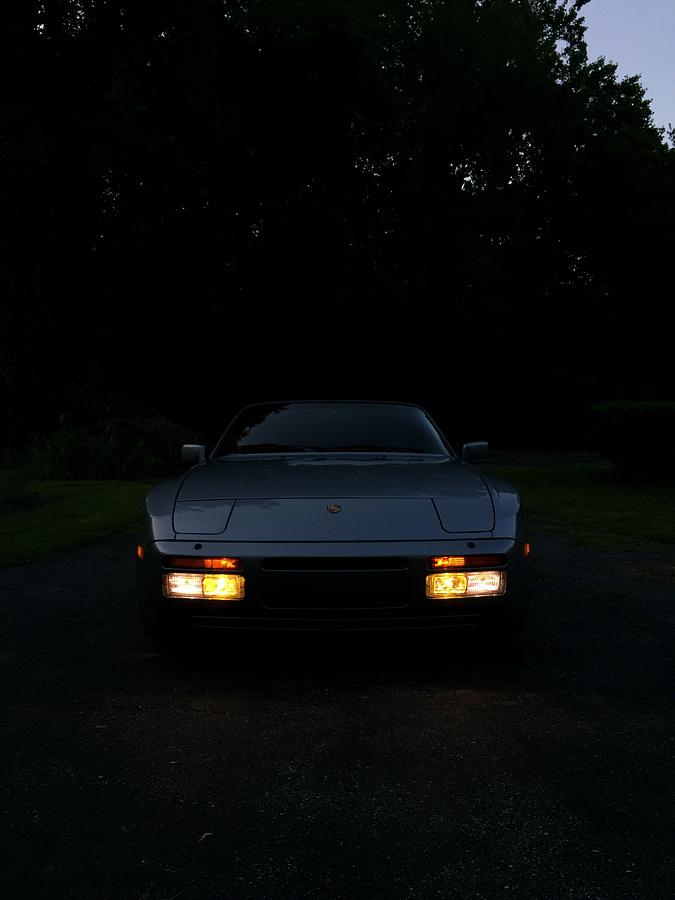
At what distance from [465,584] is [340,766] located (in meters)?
1.04

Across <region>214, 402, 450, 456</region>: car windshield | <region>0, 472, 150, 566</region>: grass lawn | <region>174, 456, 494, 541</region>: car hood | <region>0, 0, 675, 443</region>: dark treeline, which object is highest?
<region>0, 0, 675, 443</region>: dark treeline

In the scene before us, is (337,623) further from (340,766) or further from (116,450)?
(116,450)

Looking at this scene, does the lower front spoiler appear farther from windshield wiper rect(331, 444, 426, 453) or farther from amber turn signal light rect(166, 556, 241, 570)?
windshield wiper rect(331, 444, 426, 453)

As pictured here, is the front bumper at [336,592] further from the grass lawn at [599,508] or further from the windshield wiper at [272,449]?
the grass lawn at [599,508]

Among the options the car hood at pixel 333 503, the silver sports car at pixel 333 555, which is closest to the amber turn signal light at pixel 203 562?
the silver sports car at pixel 333 555

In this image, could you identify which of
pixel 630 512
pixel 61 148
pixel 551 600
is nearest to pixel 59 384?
pixel 61 148

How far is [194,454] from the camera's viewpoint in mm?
5145

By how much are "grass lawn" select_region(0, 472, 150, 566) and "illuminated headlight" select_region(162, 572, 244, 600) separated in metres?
3.67

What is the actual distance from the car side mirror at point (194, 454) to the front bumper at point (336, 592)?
60.0 inches

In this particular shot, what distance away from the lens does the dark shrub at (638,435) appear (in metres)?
12.3

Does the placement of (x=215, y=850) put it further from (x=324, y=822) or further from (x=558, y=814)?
(x=558, y=814)

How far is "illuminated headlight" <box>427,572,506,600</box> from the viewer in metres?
3.56

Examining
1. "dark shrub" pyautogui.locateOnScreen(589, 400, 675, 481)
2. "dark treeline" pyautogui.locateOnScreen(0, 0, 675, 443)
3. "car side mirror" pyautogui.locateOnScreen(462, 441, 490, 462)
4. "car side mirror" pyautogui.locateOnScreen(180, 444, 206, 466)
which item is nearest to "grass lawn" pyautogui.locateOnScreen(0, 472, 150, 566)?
"car side mirror" pyautogui.locateOnScreen(180, 444, 206, 466)

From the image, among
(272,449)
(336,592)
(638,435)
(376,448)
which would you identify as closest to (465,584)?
(336,592)
